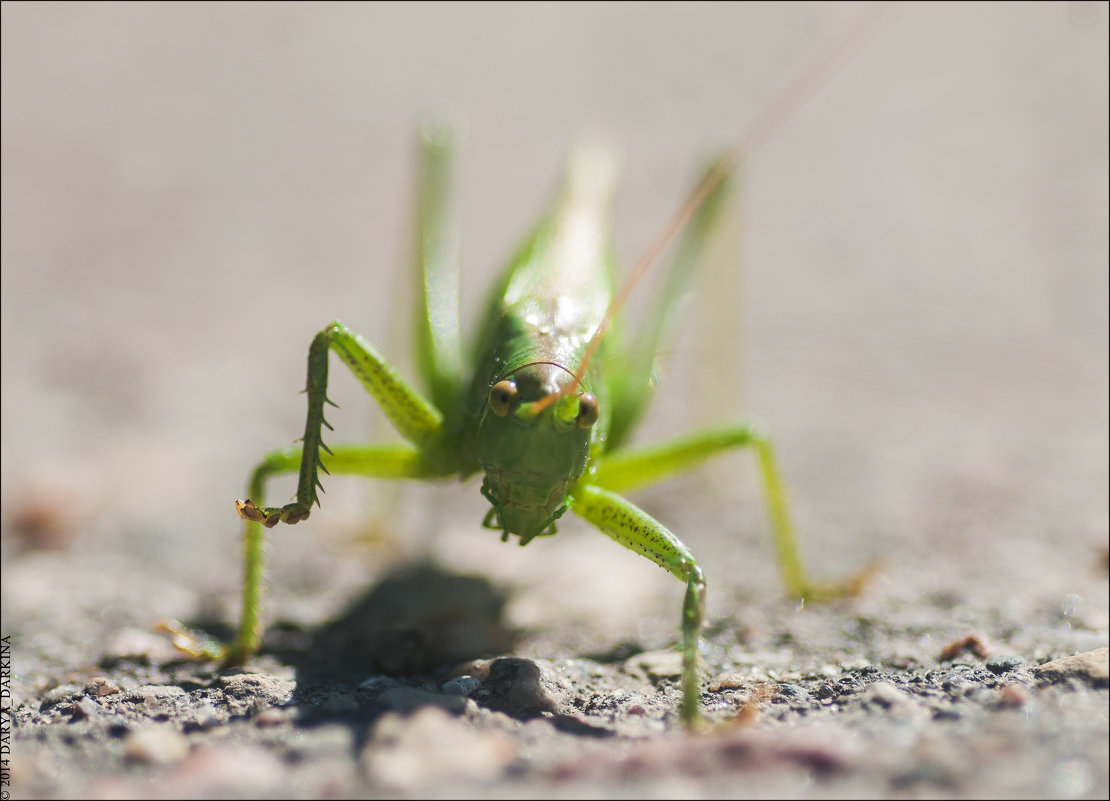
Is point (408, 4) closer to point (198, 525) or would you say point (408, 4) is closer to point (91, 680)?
point (198, 525)

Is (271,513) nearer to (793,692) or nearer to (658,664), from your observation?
(658,664)

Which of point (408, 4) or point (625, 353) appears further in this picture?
point (408, 4)

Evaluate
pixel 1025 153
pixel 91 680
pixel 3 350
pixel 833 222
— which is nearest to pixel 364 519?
pixel 91 680

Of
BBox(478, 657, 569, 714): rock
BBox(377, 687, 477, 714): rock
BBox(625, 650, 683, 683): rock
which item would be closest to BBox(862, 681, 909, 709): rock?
BBox(625, 650, 683, 683): rock

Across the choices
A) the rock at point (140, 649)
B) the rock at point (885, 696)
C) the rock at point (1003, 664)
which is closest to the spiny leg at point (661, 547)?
the rock at point (885, 696)

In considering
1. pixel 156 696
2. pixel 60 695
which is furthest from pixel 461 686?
pixel 60 695

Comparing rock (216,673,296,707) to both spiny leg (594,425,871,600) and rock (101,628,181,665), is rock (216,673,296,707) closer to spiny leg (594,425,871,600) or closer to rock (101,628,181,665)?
rock (101,628,181,665)
